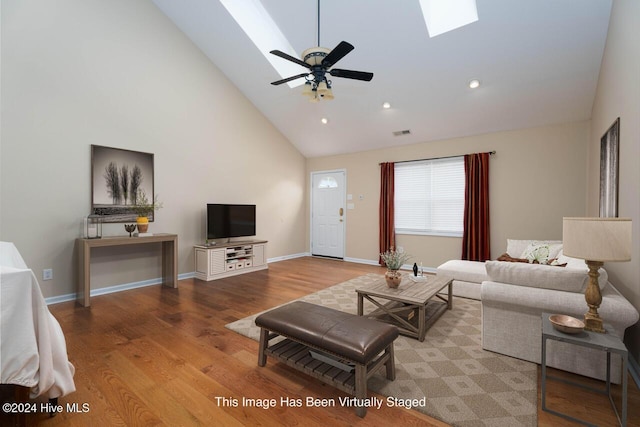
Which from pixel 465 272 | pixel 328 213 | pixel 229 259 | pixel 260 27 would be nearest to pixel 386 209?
pixel 328 213

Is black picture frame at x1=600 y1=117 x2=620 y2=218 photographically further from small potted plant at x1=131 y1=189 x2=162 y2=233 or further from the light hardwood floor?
small potted plant at x1=131 y1=189 x2=162 y2=233

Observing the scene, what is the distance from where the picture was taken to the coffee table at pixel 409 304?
8.76 feet

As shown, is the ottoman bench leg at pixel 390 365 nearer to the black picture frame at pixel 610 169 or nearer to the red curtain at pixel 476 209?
the black picture frame at pixel 610 169

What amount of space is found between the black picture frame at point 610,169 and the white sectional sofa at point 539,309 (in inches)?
41.1

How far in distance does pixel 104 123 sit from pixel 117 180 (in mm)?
771

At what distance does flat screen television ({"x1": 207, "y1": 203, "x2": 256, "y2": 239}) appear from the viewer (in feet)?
16.6

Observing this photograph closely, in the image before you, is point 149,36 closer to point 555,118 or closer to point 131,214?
point 131,214

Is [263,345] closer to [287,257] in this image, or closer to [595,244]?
[595,244]

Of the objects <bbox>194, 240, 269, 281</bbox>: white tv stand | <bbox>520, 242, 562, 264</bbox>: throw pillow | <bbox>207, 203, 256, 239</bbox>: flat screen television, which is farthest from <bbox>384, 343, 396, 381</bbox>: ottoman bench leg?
<bbox>207, 203, 256, 239</bbox>: flat screen television

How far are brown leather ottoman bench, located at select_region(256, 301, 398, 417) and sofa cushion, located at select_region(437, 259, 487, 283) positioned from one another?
7.72 ft

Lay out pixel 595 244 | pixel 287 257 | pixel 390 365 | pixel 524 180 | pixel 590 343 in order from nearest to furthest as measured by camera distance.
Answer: pixel 590 343 < pixel 595 244 < pixel 390 365 < pixel 524 180 < pixel 287 257

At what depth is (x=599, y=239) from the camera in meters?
1.68

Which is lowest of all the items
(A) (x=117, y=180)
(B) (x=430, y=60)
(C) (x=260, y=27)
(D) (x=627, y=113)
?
(A) (x=117, y=180)

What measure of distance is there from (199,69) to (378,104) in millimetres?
3106
